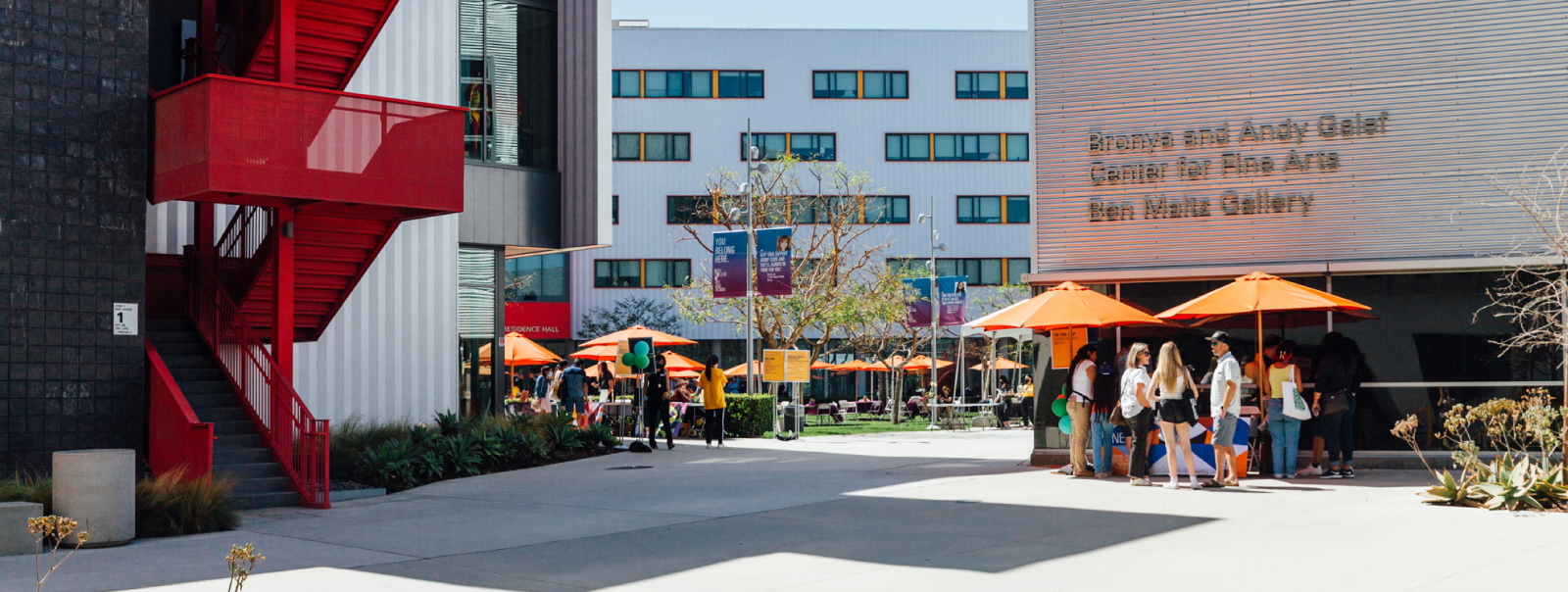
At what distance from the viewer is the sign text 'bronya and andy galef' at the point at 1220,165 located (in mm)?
17125

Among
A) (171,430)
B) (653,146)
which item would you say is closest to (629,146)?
(653,146)

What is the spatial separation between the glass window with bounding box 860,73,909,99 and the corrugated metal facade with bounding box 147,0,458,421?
3453cm

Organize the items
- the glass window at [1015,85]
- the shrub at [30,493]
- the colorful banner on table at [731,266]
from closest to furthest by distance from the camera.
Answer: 1. the shrub at [30,493]
2. the colorful banner on table at [731,266]
3. the glass window at [1015,85]

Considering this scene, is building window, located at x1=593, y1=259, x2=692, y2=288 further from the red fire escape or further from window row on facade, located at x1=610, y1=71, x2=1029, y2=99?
the red fire escape

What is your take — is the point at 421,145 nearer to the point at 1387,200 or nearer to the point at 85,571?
the point at 85,571

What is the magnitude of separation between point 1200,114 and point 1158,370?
15.4 ft

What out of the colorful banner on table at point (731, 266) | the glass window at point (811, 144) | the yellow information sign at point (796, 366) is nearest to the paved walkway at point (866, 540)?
the yellow information sign at point (796, 366)

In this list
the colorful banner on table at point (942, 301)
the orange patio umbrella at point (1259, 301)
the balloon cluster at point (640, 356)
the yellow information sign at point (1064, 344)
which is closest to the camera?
the orange patio umbrella at point (1259, 301)

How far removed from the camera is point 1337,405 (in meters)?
15.7

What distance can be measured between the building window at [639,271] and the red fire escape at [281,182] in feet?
117

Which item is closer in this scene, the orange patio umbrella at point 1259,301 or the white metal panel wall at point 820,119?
the orange patio umbrella at point 1259,301

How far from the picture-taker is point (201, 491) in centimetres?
1217

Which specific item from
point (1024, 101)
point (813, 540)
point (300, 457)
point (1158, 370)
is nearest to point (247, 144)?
point (300, 457)

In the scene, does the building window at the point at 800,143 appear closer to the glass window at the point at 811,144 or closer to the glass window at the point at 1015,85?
the glass window at the point at 811,144
